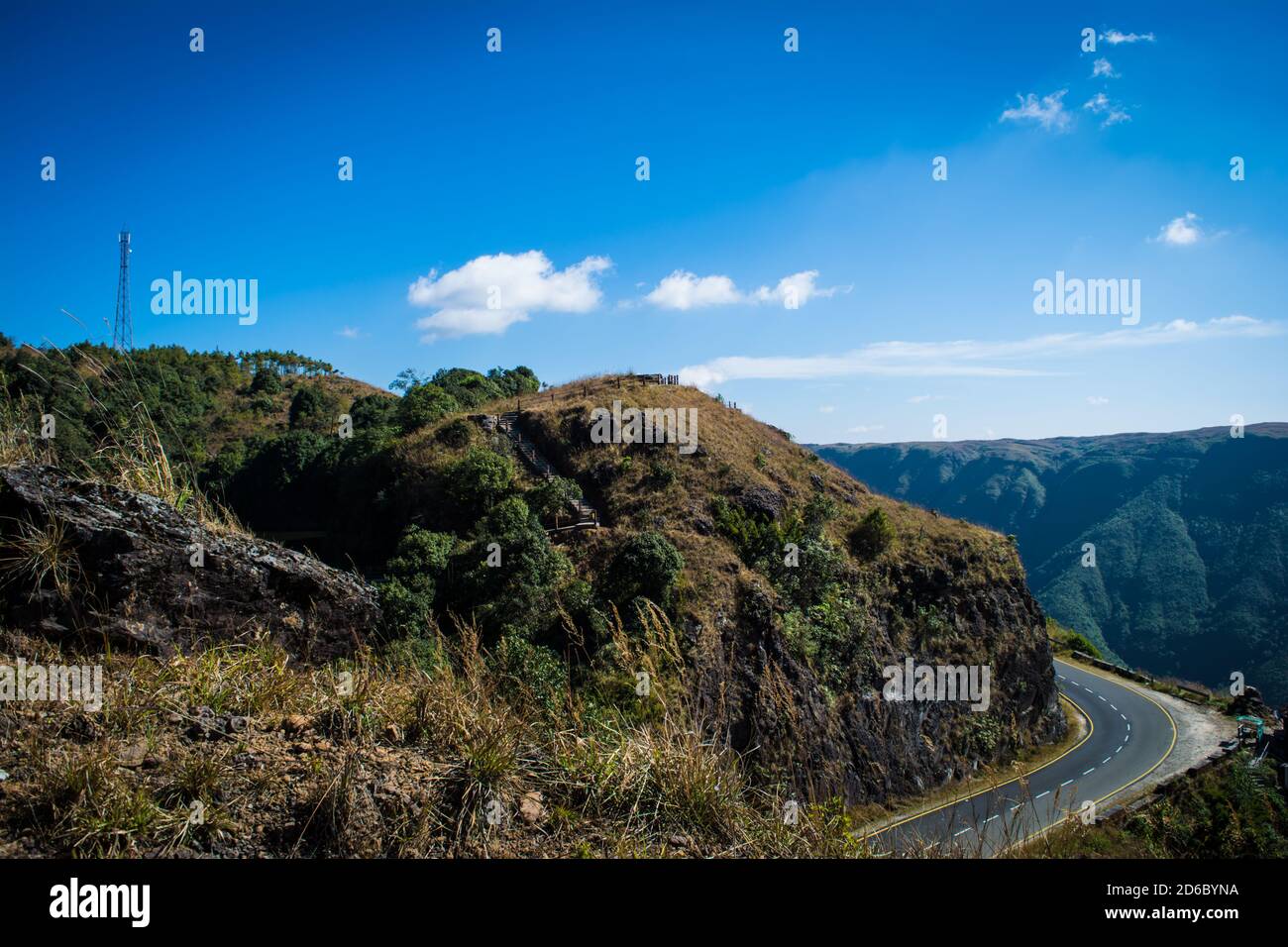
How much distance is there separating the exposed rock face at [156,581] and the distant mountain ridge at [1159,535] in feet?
199

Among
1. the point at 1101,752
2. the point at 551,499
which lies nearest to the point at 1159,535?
the point at 1101,752

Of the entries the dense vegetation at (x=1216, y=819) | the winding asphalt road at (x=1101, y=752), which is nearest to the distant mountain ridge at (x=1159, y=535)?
the winding asphalt road at (x=1101, y=752)

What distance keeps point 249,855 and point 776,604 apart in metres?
19.8

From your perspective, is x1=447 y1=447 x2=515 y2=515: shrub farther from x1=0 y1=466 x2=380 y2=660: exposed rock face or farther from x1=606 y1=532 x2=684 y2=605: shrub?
x1=0 y1=466 x2=380 y2=660: exposed rock face

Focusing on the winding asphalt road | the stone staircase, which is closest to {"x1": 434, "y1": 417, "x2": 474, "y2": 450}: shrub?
the stone staircase

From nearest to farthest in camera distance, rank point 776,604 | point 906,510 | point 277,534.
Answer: point 776,604 → point 277,534 → point 906,510

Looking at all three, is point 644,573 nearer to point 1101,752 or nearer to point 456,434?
point 456,434

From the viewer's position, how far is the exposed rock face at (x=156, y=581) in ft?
14.2

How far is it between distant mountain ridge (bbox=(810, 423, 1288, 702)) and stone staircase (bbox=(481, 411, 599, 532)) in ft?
133

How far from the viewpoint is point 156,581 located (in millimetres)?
4672
